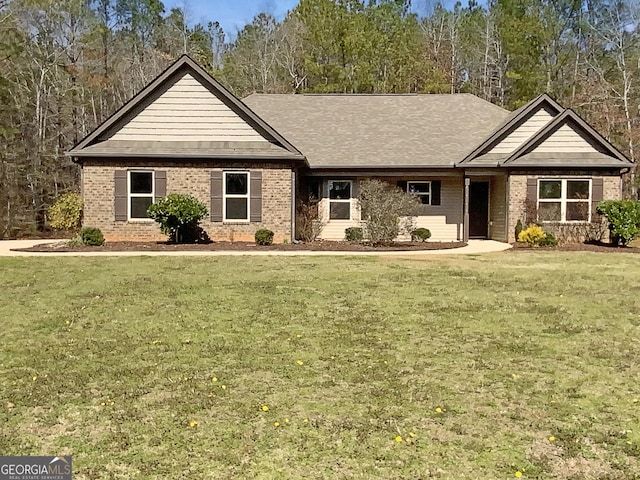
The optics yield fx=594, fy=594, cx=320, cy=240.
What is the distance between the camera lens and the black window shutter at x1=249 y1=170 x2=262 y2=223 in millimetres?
18297

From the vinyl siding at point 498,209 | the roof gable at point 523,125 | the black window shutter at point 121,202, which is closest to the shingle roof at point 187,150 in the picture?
the black window shutter at point 121,202

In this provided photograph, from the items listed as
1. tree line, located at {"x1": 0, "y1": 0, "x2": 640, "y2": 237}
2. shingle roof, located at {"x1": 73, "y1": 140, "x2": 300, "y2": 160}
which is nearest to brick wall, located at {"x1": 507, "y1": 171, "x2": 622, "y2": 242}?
shingle roof, located at {"x1": 73, "y1": 140, "x2": 300, "y2": 160}

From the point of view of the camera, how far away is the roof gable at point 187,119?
60.4 ft

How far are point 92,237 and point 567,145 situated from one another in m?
15.1

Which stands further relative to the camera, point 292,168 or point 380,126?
point 380,126

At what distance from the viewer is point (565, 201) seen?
19078mm

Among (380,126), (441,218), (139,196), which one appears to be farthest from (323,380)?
(380,126)

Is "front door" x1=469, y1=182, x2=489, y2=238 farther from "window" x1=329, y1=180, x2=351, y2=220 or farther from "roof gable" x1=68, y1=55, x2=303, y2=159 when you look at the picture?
"roof gable" x1=68, y1=55, x2=303, y2=159

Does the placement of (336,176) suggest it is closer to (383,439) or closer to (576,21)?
(383,439)

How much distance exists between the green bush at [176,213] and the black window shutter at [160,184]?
0.64 meters

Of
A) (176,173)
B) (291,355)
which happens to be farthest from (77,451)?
(176,173)

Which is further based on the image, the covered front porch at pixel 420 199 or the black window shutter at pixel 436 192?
the black window shutter at pixel 436 192

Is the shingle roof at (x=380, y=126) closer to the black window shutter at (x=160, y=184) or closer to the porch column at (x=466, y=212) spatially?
the porch column at (x=466, y=212)

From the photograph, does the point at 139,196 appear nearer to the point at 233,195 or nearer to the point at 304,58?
the point at 233,195
